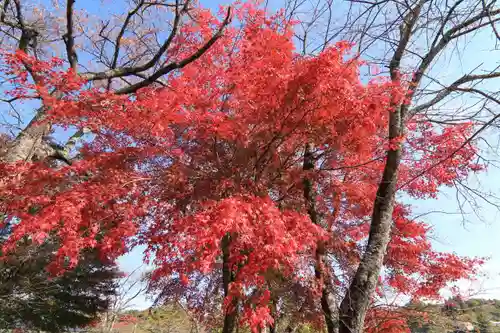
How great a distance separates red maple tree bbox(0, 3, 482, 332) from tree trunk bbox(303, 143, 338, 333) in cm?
3

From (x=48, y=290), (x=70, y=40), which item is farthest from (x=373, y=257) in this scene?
(x=48, y=290)

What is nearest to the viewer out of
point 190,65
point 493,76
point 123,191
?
point 493,76

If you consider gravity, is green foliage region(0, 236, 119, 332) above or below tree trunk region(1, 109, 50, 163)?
below

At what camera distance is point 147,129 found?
633 cm

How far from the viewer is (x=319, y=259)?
6.55 metres

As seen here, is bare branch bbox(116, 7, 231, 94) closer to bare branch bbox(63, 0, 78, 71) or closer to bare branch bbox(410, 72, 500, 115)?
bare branch bbox(63, 0, 78, 71)

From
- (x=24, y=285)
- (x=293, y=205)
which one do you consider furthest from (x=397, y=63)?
(x=24, y=285)

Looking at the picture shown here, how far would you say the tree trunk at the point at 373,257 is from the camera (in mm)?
5289

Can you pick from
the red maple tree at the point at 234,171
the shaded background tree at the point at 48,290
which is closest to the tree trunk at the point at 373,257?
the red maple tree at the point at 234,171

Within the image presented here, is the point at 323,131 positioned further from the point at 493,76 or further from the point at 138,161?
the point at 138,161

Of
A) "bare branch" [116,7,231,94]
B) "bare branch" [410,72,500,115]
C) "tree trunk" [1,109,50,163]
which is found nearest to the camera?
"bare branch" [410,72,500,115]

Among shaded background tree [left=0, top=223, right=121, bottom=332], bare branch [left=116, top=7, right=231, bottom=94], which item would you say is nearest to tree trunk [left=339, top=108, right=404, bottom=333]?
bare branch [left=116, top=7, right=231, bottom=94]

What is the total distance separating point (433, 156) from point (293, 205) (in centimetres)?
302

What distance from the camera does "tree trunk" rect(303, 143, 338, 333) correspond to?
19.5ft
